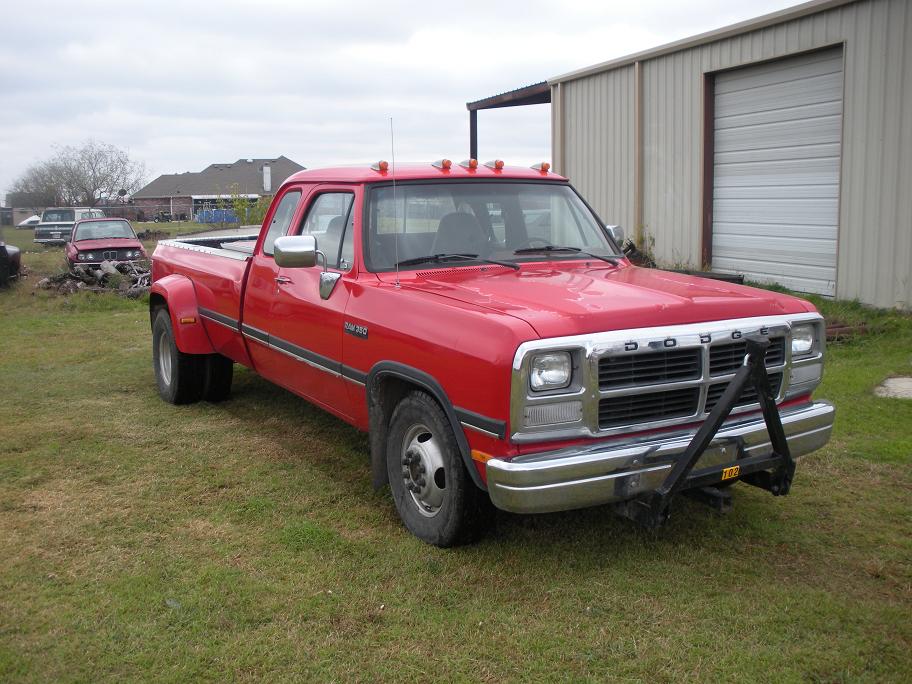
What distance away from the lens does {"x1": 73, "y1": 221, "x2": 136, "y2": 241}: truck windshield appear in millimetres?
19281

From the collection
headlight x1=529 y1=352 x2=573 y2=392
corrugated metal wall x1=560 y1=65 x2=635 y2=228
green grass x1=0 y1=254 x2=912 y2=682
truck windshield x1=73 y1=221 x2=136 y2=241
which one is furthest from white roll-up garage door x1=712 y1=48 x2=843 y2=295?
truck windshield x1=73 y1=221 x2=136 y2=241

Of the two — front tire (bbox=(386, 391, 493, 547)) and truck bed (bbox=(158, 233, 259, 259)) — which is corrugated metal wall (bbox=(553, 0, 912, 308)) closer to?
truck bed (bbox=(158, 233, 259, 259))

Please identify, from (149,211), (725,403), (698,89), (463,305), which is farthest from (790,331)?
(149,211)

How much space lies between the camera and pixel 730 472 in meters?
4.02

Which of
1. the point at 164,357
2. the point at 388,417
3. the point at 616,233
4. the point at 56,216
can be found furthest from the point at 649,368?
the point at 56,216

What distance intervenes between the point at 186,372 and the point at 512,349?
4.50 metres

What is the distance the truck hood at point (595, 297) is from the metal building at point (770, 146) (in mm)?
6331

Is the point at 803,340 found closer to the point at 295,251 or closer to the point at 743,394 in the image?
the point at 743,394

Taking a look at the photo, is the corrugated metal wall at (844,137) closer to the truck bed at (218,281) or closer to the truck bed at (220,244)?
the truck bed at (220,244)

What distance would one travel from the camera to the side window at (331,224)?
17.2 ft

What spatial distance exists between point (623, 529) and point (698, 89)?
1004cm

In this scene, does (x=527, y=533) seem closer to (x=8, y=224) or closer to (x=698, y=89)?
(x=698, y=89)

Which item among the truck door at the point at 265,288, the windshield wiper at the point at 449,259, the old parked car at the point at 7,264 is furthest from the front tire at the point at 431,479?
the old parked car at the point at 7,264

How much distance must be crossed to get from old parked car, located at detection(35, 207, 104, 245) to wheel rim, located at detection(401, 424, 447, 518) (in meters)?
34.9
